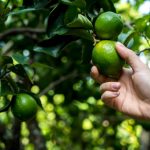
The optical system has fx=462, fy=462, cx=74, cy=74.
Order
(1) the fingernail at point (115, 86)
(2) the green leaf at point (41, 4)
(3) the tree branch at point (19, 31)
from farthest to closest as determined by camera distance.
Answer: (3) the tree branch at point (19, 31)
(2) the green leaf at point (41, 4)
(1) the fingernail at point (115, 86)

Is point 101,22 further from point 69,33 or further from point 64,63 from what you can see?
point 64,63

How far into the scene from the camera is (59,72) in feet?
9.93

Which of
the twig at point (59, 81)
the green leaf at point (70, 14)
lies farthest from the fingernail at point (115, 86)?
the twig at point (59, 81)

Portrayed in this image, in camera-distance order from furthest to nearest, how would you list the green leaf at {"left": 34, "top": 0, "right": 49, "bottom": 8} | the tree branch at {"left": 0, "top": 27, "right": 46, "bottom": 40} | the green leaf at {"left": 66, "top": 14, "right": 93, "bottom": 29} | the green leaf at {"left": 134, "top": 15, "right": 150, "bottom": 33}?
the tree branch at {"left": 0, "top": 27, "right": 46, "bottom": 40}
the green leaf at {"left": 134, "top": 15, "right": 150, "bottom": 33}
the green leaf at {"left": 34, "top": 0, "right": 49, "bottom": 8}
the green leaf at {"left": 66, "top": 14, "right": 93, "bottom": 29}

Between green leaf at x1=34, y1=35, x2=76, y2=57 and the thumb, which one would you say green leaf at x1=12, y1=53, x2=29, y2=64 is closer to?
green leaf at x1=34, y1=35, x2=76, y2=57

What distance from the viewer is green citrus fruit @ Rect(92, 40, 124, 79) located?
4.96 ft

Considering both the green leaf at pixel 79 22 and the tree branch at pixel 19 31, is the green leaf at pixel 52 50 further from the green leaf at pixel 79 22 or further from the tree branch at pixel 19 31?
the tree branch at pixel 19 31

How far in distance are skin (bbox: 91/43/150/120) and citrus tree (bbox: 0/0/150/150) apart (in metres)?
0.08

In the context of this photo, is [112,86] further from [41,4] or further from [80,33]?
[41,4]

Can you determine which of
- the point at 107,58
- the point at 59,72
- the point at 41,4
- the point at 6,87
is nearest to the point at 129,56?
the point at 107,58

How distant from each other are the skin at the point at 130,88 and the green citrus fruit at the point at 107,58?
21 millimetres

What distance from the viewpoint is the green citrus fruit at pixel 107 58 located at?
4.96ft

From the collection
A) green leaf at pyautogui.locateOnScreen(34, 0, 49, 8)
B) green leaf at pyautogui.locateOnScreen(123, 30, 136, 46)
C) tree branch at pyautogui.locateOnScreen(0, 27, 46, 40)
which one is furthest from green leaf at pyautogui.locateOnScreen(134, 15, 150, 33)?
tree branch at pyautogui.locateOnScreen(0, 27, 46, 40)

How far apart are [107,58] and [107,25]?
4.2 inches
